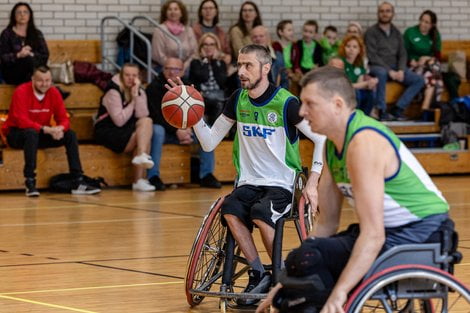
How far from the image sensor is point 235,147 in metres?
6.34

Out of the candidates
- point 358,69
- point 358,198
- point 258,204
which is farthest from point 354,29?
point 358,198

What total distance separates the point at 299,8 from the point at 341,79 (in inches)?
443

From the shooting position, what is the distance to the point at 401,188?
411cm

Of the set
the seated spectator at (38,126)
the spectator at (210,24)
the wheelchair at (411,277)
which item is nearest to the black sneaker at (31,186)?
the seated spectator at (38,126)

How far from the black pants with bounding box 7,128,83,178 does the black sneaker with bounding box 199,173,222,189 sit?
4.74ft

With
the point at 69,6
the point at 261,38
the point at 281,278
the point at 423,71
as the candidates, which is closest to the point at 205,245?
the point at 281,278

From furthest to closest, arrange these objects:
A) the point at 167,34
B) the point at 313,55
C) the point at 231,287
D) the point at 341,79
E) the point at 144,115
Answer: the point at 313,55
the point at 167,34
the point at 144,115
the point at 231,287
the point at 341,79

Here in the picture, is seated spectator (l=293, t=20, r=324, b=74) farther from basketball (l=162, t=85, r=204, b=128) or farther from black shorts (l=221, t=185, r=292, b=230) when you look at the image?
black shorts (l=221, t=185, r=292, b=230)

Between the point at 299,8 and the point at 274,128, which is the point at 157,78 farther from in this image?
the point at 274,128

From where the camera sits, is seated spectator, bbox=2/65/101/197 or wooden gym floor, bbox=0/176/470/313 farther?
seated spectator, bbox=2/65/101/197

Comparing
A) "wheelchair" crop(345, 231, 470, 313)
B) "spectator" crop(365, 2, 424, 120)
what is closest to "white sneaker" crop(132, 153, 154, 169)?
"spectator" crop(365, 2, 424, 120)

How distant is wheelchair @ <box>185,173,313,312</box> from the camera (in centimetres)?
582

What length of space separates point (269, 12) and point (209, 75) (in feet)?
8.39

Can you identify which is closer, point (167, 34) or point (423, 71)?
point (167, 34)
